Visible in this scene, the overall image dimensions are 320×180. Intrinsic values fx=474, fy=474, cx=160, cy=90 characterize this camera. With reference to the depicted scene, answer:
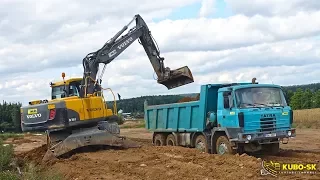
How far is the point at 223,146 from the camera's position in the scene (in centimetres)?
1591

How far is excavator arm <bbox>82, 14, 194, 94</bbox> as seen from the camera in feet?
63.8

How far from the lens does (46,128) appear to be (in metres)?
17.4

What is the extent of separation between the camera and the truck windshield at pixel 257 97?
15.3 meters

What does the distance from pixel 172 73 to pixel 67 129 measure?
5.60 metres

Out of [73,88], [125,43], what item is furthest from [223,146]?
[125,43]

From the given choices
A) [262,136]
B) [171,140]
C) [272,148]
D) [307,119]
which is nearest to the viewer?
[262,136]

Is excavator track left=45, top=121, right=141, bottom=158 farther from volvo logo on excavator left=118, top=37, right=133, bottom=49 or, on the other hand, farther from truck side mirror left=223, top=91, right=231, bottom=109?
truck side mirror left=223, top=91, right=231, bottom=109

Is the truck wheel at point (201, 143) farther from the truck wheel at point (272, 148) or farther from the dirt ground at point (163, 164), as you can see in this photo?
the truck wheel at point (272, 148)

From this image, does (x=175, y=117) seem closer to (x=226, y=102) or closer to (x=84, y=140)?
(x=226, y=102)

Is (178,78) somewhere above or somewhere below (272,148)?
above

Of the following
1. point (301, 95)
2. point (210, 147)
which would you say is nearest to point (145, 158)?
point (210, 147)

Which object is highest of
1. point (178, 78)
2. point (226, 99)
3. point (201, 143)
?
point (178, 78)

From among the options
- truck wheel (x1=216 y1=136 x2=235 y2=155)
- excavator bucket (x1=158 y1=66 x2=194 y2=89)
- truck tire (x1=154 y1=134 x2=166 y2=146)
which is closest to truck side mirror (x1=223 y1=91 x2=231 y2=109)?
truck wheel (x1=216 y1=136 x2=235 y2=155)

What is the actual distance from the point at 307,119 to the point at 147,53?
95.1 ft
